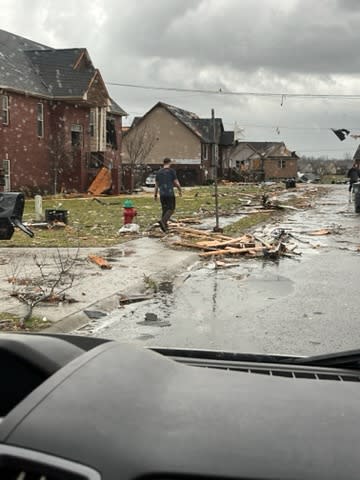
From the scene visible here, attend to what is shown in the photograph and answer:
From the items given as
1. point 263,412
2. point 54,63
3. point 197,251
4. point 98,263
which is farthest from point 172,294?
point 54,63

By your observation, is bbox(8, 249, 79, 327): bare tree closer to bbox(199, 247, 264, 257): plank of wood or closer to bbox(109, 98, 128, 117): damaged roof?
bbox(199, 247, 264, 257): plank of wood

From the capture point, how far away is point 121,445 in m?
1.53

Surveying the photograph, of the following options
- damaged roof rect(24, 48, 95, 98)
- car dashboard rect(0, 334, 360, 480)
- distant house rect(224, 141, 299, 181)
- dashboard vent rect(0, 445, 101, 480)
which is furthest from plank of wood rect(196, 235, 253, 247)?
distant house rect(224, 141, 299, 181)

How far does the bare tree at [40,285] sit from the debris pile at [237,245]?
12.1ft

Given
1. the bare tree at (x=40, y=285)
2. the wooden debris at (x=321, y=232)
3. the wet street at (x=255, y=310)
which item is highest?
the wooden debris at (x=321, y=232)

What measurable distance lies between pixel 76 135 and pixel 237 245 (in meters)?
27.4

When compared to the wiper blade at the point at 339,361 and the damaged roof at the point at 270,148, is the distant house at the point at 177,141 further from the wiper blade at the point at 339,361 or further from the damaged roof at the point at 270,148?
the wiper blade at the point at 339,361

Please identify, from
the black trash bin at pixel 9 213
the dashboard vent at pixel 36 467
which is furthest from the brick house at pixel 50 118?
the dashboard vent at pixel 36 467

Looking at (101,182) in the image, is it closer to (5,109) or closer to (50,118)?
(50,118)

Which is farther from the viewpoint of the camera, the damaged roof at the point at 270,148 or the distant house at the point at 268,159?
the damaged roof at the point at 270,148

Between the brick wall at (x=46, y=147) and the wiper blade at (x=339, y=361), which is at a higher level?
the brick wall at (x=46, y=147)

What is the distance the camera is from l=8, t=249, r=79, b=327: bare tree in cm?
818

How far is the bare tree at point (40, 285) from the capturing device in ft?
26.8

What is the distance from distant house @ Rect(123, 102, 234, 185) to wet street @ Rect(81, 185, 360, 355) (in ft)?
184
